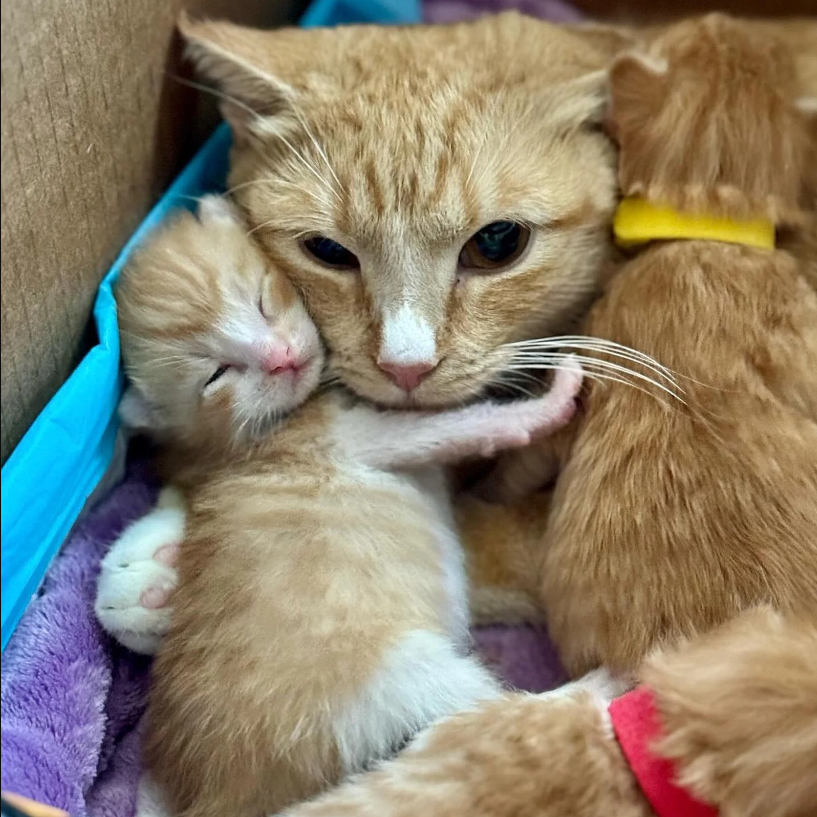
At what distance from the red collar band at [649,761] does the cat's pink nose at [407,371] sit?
1.54 ft

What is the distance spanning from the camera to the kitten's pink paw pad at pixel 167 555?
1260mm

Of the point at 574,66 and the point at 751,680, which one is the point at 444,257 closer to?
the point at 574,66

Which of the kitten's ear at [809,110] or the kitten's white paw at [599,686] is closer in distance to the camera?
the kitten's white paw at [599,686]

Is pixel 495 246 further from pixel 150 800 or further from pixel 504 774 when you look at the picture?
pixel 150 800

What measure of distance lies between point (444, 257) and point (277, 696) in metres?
0.59

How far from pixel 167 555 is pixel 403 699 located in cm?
39

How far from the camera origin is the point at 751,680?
3.20 feet

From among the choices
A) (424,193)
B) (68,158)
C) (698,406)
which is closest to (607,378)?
(698,406)

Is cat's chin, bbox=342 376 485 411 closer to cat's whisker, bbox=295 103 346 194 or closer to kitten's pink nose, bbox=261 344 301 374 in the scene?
kitten's pink nose, bbox=261 344 301 374

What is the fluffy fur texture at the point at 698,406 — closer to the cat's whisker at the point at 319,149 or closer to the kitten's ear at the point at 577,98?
the kitten's ear at the point at 577,98

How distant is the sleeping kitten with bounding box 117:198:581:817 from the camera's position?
3.57 feet

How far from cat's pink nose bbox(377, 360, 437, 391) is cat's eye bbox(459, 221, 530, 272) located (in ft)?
0.53

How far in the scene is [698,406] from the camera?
117 centimetres

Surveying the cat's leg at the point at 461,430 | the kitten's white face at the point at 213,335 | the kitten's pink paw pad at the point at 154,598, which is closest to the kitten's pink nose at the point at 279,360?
the kitten's white face at the point at 213,335
